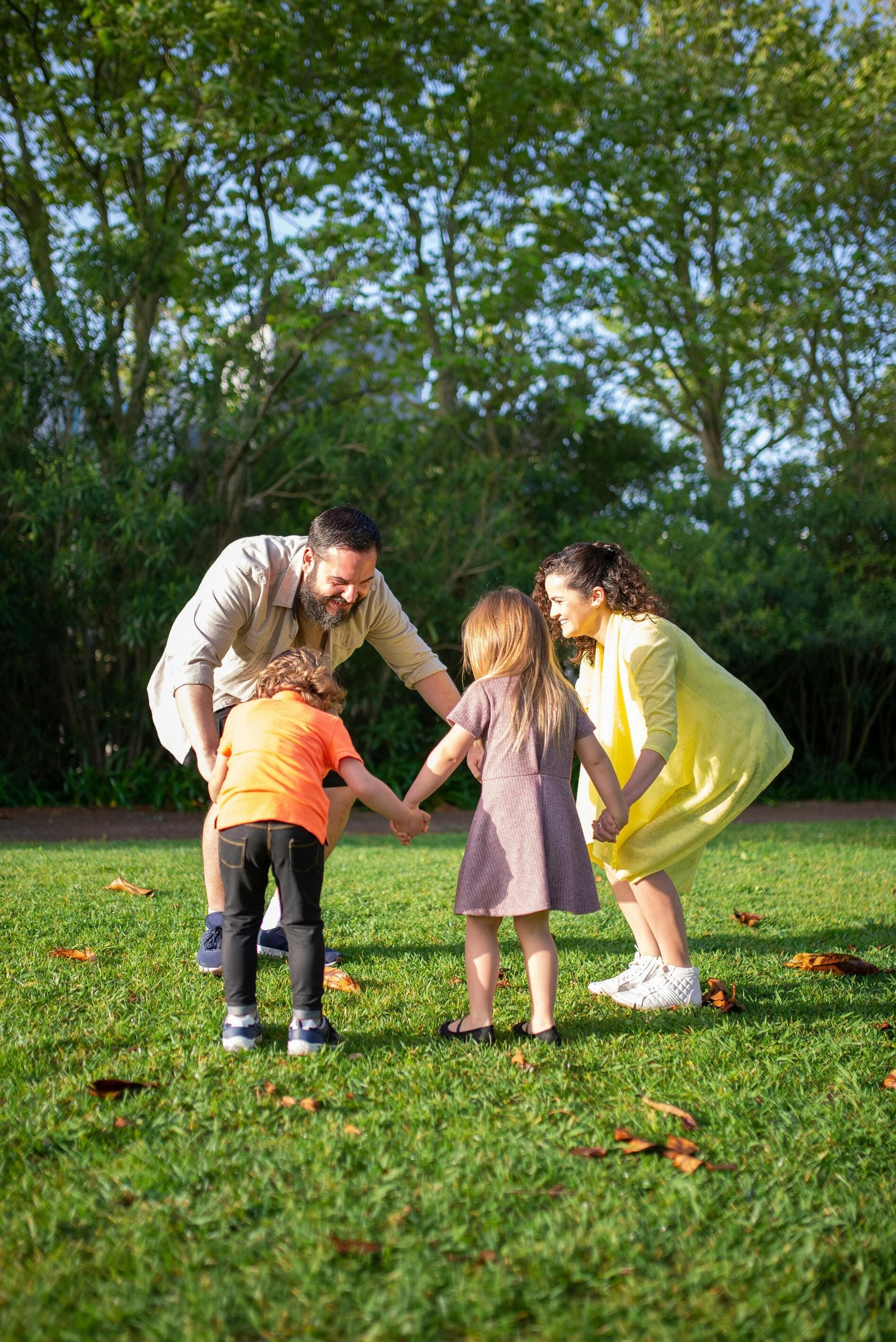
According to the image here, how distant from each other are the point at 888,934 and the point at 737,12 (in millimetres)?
15783

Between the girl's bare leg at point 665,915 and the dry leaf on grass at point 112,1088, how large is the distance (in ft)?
5.68

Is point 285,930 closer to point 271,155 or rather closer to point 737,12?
point 271,155

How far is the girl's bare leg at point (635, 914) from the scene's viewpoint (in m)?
3.64

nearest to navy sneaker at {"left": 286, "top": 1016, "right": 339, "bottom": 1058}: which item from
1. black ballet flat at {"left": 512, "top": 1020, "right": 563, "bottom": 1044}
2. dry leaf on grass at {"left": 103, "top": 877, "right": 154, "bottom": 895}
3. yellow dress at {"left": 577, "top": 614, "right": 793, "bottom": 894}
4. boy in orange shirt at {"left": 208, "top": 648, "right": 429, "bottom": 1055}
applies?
boy in orange shirt at {"left": 208, "top": 648, "right": 429, "bottom": 1055}

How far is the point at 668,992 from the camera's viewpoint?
11.2ft

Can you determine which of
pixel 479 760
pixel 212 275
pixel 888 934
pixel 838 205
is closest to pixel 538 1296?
pixel 479 760

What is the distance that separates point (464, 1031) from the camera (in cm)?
303

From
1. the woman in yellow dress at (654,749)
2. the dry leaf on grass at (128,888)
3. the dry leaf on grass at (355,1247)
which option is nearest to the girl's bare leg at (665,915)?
the woman in yellow dress at (654,749)

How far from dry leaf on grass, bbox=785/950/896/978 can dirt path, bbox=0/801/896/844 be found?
18.3 ft

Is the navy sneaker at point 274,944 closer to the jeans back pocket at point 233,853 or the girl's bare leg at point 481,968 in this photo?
the girl's bare leg at point 481,968

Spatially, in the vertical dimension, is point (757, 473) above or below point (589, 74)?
below

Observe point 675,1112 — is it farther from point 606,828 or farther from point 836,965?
point 836,965

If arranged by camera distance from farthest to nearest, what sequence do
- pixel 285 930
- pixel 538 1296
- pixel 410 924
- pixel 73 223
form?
pixel 73 223 < pixel 410 924 < pixel 285 930 < pixel 538 1296

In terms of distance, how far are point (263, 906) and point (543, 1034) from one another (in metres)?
0.89
